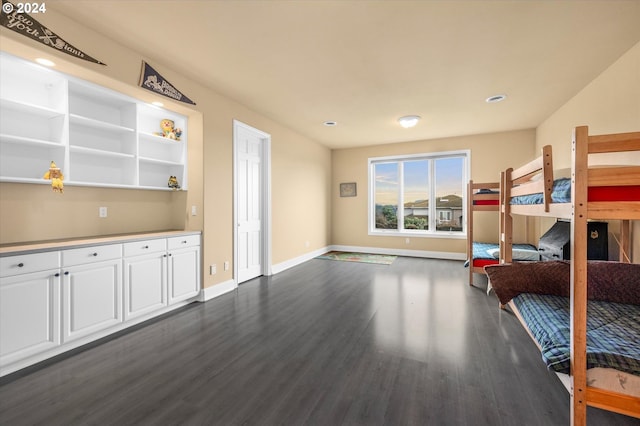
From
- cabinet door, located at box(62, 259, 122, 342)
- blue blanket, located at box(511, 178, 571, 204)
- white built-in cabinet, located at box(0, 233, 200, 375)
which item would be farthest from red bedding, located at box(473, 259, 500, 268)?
cabinet door, located at box(62, 259, 122, 342)

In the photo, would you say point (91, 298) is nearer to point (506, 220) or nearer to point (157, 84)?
point (157, 84)

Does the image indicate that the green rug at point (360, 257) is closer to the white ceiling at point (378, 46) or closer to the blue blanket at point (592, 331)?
the white ceiling at point (378, 46)

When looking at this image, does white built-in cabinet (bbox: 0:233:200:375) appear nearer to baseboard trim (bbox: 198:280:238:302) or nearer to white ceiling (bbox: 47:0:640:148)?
baseboard trim (bbox: 198:280:238:302)

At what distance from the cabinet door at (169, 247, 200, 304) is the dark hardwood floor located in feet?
0.65

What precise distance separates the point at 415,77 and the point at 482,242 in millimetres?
4021

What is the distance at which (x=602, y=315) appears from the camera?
178cm

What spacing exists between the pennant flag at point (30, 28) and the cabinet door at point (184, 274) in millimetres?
2026

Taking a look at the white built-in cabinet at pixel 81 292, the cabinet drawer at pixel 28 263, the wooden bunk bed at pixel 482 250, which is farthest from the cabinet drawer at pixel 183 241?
the wooden bunk bed at pixel 482 250

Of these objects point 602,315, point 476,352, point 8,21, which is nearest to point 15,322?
point 8,21

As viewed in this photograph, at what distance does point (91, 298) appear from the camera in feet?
7.74

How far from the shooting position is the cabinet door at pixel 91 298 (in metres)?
2.22

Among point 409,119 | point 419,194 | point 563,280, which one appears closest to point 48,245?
point 563,280

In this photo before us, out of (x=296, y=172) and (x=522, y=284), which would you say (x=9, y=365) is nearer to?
(x=522, y=284)

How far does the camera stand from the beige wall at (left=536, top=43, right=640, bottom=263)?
8.49ft
